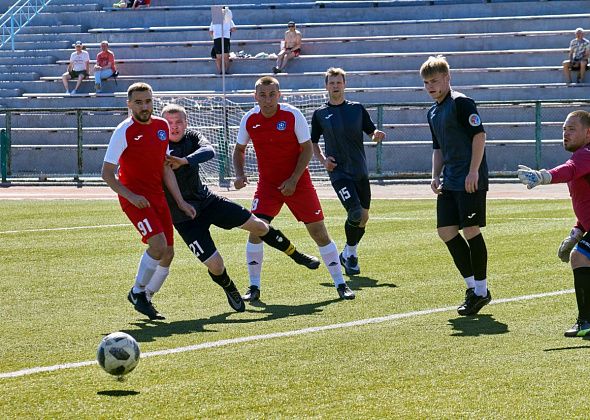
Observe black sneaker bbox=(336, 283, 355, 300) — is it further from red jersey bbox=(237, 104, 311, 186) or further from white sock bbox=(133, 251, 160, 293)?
white sock bbox=(133, 251, 160, 293)

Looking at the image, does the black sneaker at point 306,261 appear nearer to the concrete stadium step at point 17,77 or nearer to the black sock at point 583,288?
the black sock at point 583,288

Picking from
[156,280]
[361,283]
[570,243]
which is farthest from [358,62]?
[570,243]

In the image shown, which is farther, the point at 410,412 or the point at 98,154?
the point at 98,154

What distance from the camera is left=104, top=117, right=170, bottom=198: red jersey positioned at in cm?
995

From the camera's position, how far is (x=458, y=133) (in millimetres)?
9758

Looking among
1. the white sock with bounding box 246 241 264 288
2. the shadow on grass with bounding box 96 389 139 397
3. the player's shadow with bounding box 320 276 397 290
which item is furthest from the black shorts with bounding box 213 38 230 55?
the shadow on grass with bounding box 96 389 139 397

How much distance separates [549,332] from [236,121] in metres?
22.4

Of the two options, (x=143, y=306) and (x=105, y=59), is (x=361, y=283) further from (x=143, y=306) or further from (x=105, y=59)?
(x=105, y=59)

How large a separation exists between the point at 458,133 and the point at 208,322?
2558mm

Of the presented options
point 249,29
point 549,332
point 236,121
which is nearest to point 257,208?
point 549,332

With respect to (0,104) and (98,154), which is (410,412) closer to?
(98,154)

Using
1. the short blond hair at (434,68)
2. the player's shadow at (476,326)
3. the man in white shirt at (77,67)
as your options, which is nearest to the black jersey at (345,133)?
the short blond hair at (434,68)

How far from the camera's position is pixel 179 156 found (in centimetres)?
1065

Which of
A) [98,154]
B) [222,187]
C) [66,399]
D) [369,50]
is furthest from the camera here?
[369,50]
